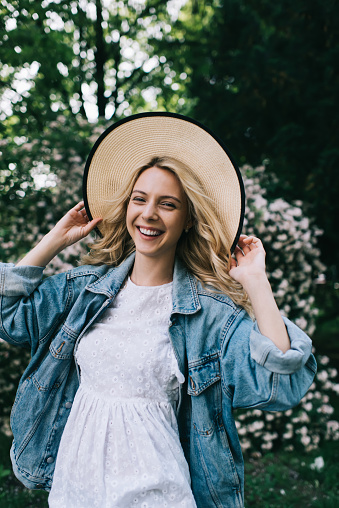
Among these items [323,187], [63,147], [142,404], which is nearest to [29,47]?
[63,147]

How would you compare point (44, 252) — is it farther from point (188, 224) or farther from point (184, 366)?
point (184, 366)

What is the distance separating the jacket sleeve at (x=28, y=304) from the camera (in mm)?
1937

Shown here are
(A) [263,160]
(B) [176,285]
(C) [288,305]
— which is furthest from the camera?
(A) [263,160]

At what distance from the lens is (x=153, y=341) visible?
1.94m

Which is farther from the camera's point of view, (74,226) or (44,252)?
(74,226)

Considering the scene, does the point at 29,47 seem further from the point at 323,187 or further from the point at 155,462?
the point at 155,462

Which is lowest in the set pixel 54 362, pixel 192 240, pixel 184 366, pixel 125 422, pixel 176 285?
pixel 125 422

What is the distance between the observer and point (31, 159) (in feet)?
16.9

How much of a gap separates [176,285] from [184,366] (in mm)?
373

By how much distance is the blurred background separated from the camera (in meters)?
4.35

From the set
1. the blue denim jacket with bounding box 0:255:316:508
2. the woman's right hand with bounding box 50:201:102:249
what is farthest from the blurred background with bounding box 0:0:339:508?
the woman's right hand with bounding box 50:201:102:249

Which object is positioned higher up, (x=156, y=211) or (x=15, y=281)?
(x=156, y=211)

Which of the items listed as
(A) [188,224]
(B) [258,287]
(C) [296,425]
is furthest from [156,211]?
(C) [296,425]

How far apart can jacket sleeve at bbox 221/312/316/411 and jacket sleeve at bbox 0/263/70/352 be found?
0.78 metres
